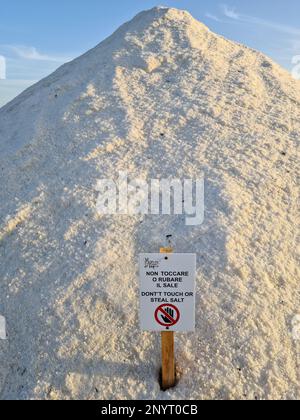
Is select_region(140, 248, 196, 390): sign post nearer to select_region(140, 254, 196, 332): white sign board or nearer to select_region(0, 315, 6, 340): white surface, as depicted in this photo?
select_region(140, 254, 196, 332): white sign board

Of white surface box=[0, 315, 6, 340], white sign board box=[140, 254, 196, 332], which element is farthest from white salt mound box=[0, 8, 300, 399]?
white sign board box=[140, 254, 196, 332]

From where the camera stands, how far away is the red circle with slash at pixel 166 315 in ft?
8.79

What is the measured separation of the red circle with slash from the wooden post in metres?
0.11

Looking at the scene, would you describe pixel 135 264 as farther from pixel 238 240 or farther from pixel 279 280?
pixel 279 280

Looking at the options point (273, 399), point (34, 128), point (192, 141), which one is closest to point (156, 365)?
point (273, 399)

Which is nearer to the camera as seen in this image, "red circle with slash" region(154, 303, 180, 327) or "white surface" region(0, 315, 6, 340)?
"red circle with slash" region(154, 303, 180, 327)

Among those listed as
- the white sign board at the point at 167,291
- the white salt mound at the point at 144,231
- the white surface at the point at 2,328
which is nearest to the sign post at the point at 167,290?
the white sign board at the point at 167,291

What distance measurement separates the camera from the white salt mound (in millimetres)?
3111

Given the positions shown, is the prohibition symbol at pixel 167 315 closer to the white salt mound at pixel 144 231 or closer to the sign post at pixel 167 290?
the sign post at pixel 167 290
